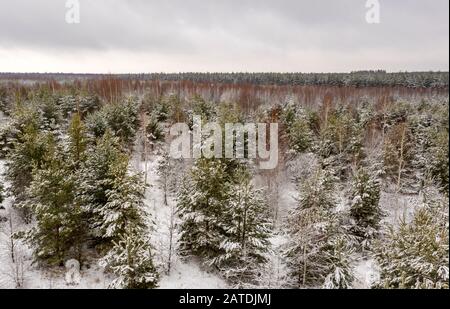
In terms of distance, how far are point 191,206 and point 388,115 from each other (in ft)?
109

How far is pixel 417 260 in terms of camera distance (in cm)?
1432

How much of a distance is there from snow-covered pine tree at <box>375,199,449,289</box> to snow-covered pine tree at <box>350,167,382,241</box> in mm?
6264

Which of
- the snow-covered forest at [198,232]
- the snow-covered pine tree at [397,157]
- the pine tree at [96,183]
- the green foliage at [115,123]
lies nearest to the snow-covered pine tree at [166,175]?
the snow-covered forest at [198,232]

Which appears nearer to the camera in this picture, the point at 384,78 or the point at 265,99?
the point at 265,99

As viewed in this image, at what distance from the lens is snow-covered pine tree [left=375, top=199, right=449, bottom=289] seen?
13.8m

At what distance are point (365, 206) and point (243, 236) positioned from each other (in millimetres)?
9109

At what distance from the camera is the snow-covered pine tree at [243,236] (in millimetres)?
19062

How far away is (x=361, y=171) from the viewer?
77.8 ft

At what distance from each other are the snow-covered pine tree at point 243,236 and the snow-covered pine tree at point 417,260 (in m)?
6.15

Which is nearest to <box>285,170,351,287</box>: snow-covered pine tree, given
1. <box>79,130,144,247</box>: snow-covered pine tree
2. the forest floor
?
the forest floor

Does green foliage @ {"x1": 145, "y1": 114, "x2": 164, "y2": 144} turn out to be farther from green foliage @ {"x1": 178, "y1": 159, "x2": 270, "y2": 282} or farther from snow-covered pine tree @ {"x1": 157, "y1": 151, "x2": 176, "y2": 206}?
green foliage @ {"x1": 178, "y1": 159, "x2": 270, "y2": 282}

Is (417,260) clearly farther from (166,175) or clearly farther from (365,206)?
(166,175)

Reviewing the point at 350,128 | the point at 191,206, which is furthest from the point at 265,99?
the point at 191,206
